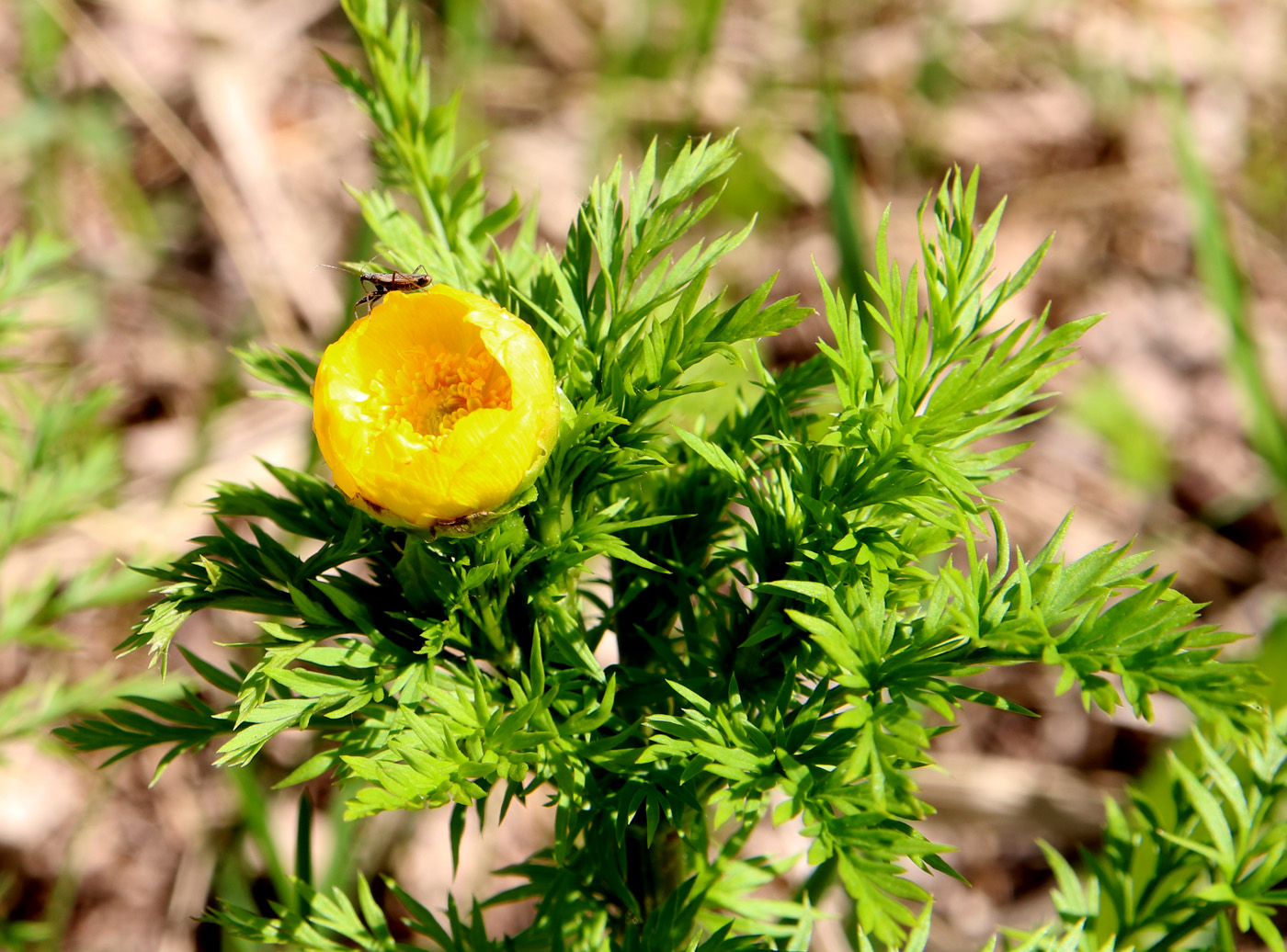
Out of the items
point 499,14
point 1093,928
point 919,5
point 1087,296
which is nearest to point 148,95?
point 499,14

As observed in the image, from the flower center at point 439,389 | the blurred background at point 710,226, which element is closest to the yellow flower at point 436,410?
the flower center at point 439,389

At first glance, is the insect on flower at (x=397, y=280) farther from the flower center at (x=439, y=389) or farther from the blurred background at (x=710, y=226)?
the blurred background at (x=710, y=226)

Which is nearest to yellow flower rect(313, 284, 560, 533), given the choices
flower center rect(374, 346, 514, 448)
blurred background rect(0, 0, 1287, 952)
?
flower center rect(374, 346, 514, 448)

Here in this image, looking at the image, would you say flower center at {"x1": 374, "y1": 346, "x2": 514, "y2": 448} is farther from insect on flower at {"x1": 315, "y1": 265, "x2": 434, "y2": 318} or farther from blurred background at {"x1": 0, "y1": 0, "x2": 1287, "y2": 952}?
blurred background at {"x1": 0, "y1": 0, "x2": 1287, "y2": 952}

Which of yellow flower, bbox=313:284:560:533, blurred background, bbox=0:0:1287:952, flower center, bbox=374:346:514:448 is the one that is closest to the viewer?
yellow flower, bbox=313:284:560:533

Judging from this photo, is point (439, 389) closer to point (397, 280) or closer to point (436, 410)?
point (436, 410)

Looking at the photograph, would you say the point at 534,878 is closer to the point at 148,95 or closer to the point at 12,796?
the point at 12,796
